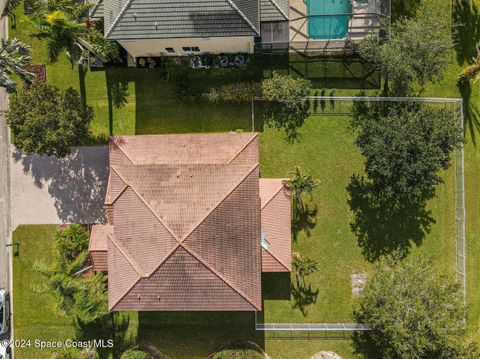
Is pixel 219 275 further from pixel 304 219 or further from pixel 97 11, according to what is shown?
pixel 97 11

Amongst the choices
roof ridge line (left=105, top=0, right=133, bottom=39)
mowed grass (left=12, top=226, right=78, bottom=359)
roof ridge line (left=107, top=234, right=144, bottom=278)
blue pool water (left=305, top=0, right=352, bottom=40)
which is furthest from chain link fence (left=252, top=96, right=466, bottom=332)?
mowed grass (left=12, top=226, right=78, bottom=359)

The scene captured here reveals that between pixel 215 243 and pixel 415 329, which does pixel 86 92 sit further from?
pixel 415 329

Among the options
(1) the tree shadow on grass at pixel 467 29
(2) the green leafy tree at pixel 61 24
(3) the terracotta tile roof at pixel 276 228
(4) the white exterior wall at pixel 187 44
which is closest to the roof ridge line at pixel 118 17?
(4) the white exterior wall at pixel 187 44

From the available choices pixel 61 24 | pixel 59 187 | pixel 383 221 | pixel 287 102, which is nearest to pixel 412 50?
pixel 287 102

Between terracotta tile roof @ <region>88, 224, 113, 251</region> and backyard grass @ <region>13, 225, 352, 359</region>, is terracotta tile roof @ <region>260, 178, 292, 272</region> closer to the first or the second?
backyard grass @ <region>13, 225, 352, 359</region>

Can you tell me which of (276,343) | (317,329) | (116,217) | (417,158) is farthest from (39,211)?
(417,158)

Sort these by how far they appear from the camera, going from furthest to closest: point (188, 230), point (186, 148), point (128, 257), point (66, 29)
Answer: point (186, 148), point (128, 257), point (188, 230), point (66, 29)
